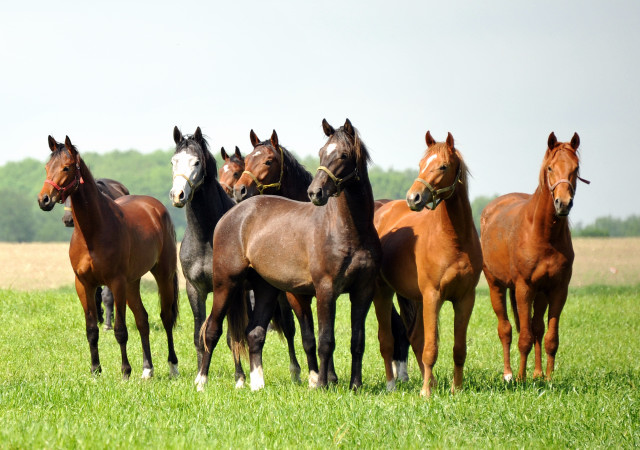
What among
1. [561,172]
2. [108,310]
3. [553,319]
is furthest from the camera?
[108,310]

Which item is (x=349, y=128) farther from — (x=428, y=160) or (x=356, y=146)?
(x=428, y=160)

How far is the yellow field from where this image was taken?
26.2 m

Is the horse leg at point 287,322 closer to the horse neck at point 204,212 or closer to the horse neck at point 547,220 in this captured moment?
the horse neck at point 204,212

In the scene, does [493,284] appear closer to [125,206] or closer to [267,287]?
[267,287]

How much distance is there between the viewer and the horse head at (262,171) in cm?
969

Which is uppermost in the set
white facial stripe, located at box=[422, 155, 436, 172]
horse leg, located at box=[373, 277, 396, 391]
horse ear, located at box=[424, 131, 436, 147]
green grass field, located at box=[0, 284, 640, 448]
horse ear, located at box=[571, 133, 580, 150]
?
horse ear, located at box=[424, 131, 436, 147]

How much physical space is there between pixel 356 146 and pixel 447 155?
96cm

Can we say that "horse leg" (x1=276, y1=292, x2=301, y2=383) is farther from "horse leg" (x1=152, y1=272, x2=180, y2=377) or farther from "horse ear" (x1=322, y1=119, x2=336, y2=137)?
"horse ear" (x1=322, y1=119, x2=336, y2=137)

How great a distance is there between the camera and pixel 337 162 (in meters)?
7.49

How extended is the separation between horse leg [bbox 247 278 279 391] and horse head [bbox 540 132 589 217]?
3109 mm

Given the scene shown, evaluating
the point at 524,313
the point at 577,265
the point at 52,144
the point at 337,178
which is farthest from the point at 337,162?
the point at 577,265

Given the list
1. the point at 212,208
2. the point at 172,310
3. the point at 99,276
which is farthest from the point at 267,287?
the point at 172,310

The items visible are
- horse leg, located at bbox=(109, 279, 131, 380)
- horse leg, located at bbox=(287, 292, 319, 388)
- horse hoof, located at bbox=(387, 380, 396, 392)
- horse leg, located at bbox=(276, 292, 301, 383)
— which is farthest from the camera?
horse leg, located at bbox=(276, 292, 301, 383)

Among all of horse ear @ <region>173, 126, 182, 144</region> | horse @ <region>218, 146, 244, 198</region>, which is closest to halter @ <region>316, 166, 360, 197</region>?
horse ear @ <region>173, 126, 182, 144</region>
